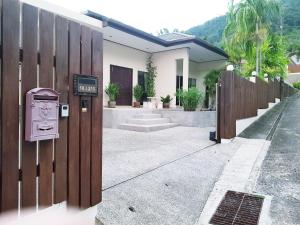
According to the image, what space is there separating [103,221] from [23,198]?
3.32 feet

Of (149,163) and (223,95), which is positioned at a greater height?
(223,95)

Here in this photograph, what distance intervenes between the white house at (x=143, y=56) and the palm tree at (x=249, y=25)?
139 cm

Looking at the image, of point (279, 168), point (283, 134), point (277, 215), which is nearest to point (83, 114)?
point (277, 215)

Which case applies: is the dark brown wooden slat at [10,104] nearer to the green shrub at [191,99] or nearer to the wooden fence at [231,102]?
the wooden fence at [231,102]

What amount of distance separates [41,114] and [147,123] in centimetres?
852

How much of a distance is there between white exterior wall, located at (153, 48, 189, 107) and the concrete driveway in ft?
28.1

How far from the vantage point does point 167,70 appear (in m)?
15.4

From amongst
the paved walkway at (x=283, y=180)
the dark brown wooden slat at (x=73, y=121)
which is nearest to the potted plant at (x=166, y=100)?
the paved walkway at (x=283, y=180)

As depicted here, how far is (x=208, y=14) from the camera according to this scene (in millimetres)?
46844

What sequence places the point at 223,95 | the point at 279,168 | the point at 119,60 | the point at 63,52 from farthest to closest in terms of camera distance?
the point at 119,60
the point at 223,95
the point at 279,168
the point at 63,52

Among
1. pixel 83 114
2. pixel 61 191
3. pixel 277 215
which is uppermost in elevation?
pixel 83 114

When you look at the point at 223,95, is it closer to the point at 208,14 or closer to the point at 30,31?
the point at 30,31

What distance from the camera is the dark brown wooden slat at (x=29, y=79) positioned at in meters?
2.11

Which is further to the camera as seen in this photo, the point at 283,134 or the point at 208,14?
the point at 208,14
